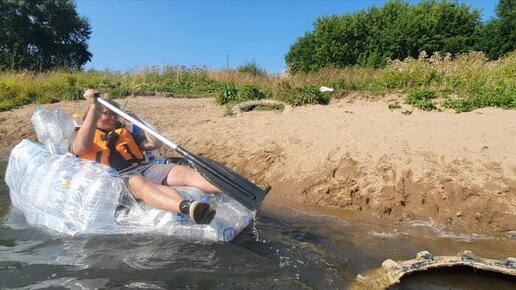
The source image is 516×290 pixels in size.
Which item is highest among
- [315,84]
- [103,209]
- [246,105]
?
[315,84]

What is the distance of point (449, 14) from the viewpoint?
3127cm

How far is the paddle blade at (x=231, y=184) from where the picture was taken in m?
4.38

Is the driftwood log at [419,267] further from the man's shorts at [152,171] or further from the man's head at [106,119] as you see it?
the man's head at [106,119]

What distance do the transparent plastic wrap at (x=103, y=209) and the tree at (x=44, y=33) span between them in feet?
91.9

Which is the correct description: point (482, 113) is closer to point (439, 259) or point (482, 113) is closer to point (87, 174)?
point (439, 259)

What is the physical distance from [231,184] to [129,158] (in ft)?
4.48

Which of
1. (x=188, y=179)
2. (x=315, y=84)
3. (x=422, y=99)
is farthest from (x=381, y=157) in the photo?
(x=315, y=84)

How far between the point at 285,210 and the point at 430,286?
255 cm

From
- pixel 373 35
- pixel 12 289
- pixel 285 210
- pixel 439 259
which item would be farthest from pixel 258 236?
pixel 373 35

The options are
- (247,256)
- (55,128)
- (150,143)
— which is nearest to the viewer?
(247,256)

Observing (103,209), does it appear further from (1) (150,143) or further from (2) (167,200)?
(1) (150,143)

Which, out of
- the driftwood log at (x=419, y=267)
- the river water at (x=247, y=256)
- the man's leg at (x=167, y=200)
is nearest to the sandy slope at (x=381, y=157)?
the river water at (x=247, y=256)

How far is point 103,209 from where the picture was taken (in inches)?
175

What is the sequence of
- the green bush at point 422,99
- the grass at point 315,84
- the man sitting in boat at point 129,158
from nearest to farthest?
the man sitting in boat at point 129,158 < the green bush at point 422,99 < the grass at point 315,84
